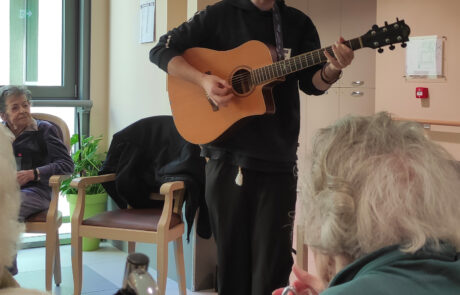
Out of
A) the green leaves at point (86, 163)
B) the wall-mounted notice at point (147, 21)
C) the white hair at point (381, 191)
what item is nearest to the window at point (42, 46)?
the green leaves at point (86, 163)

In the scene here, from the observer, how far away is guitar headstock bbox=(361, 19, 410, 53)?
71.5 inches

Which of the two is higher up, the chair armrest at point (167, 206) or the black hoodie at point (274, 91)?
the black hoodie at point (274, 91)

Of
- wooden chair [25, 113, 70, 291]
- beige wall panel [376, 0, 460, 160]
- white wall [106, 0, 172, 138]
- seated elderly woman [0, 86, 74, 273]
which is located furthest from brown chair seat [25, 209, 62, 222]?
beige wall panel [376, 0, 460, 160]

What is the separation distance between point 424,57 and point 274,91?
2159 millimetres

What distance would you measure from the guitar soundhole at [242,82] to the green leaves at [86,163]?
2199 mm

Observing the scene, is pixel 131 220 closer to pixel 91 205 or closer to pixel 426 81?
pixel 91 205

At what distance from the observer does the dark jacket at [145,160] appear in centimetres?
330

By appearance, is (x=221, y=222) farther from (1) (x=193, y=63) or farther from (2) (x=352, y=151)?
(2) (x=352, y=151)

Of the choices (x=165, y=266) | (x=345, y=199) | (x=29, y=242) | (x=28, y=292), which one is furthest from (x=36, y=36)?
(x=345, y=199)

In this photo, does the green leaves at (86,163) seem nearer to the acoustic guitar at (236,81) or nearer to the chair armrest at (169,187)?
the chair armrest at (169,187)

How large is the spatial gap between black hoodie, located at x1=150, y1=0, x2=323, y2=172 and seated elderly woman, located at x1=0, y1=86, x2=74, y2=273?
4.75ft

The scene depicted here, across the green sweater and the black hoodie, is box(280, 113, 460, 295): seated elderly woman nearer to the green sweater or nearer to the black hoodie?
the green sweater

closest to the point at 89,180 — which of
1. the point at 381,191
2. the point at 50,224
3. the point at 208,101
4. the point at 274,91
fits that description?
the point at 50,224

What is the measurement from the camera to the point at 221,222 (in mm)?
2215
